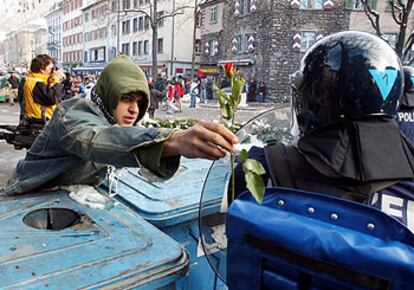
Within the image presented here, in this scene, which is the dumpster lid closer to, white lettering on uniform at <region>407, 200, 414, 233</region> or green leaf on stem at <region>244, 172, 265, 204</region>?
green leaf on stem at <region>244, 172, 265, 204</region>

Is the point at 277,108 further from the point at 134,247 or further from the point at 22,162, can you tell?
the point at 22,162

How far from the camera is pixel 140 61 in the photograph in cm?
3875

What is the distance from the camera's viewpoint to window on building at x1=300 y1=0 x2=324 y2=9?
80.3ft

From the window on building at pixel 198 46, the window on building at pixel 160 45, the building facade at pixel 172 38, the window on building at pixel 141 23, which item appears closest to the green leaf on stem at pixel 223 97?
the building facade at pixel 172 38

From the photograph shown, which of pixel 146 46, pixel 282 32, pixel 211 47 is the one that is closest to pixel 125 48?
pixel 146 46

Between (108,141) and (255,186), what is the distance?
1.96 ft

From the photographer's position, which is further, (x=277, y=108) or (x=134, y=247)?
(x=277, y=108)

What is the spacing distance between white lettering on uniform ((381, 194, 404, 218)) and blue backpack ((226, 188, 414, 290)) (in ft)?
0.97

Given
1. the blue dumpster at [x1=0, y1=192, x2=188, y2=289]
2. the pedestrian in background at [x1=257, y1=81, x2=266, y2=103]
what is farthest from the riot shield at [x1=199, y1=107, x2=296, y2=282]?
the pedestrian in background at [x1=257, y1=81, x2=266, y2=103]

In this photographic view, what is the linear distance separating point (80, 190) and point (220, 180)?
87 cm

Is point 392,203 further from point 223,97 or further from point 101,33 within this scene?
point 101,33

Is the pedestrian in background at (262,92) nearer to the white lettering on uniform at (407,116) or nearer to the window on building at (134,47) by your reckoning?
the window on building at (134,47)

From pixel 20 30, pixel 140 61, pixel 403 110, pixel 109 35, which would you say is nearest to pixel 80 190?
pixel 403 110

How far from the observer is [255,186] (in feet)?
2.98
